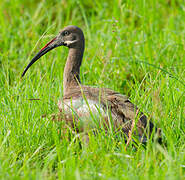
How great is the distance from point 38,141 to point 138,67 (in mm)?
2113

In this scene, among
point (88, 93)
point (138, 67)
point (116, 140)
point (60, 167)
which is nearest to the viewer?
point (60, 167)

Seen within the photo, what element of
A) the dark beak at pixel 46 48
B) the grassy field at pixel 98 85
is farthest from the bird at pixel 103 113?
the dark beak at pixel 46 48

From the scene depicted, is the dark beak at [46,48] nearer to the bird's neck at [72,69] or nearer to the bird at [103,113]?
the bird's neck at [72,69]

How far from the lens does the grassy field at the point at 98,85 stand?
127 inches

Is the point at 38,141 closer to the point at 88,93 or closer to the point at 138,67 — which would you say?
the point at 88,93

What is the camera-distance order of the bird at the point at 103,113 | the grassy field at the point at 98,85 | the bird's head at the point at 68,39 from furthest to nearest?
the bird's head at the point at 68,39 < the bird at the point at 103,113 < the grassy field at the point at 98,85

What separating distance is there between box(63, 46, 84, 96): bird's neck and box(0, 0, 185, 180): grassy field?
0.64ft

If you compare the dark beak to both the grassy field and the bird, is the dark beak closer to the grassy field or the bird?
the grassy field

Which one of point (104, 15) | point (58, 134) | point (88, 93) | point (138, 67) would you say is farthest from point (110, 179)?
point (104, 15)

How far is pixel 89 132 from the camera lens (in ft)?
12.1

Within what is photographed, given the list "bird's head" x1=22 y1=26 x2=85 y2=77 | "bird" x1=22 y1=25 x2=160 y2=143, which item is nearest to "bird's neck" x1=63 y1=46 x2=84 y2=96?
"bird's head" x1=22 y1=26 x2=85 y2=77

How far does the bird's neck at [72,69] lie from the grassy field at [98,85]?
19 cm

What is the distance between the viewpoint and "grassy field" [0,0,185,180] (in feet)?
10.6

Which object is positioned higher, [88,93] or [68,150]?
[88,93]
